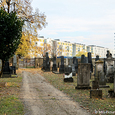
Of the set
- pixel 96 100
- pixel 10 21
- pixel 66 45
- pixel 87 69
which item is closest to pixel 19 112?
pixel 96 100

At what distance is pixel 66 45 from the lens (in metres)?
113

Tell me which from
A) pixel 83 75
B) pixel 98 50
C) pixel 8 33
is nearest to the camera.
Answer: pixel 83 75

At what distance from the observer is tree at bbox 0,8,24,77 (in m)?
11.8

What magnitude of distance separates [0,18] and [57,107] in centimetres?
783

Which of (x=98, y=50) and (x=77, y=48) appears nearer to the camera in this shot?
(x=77, y=48)

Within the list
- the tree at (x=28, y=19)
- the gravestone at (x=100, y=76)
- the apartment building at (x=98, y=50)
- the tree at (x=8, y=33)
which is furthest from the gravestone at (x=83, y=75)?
the apartment building at (x=98, y=50)

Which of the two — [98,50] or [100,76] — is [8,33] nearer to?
[100,76]

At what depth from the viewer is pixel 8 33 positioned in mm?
11922

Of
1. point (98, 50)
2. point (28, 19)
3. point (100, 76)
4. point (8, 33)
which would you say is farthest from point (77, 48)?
point (8, 33)

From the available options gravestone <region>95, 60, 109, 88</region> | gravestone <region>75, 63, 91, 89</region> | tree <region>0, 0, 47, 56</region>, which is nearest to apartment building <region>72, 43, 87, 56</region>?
tree <region>0, 0, 47, 56</region>

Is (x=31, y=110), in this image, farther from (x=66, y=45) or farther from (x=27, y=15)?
(x=66, y=45)

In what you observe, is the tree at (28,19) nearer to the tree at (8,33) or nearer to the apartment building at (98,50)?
the tree at (8,33)

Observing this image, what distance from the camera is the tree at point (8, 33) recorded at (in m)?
11.8

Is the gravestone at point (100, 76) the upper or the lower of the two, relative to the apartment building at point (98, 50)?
lower
